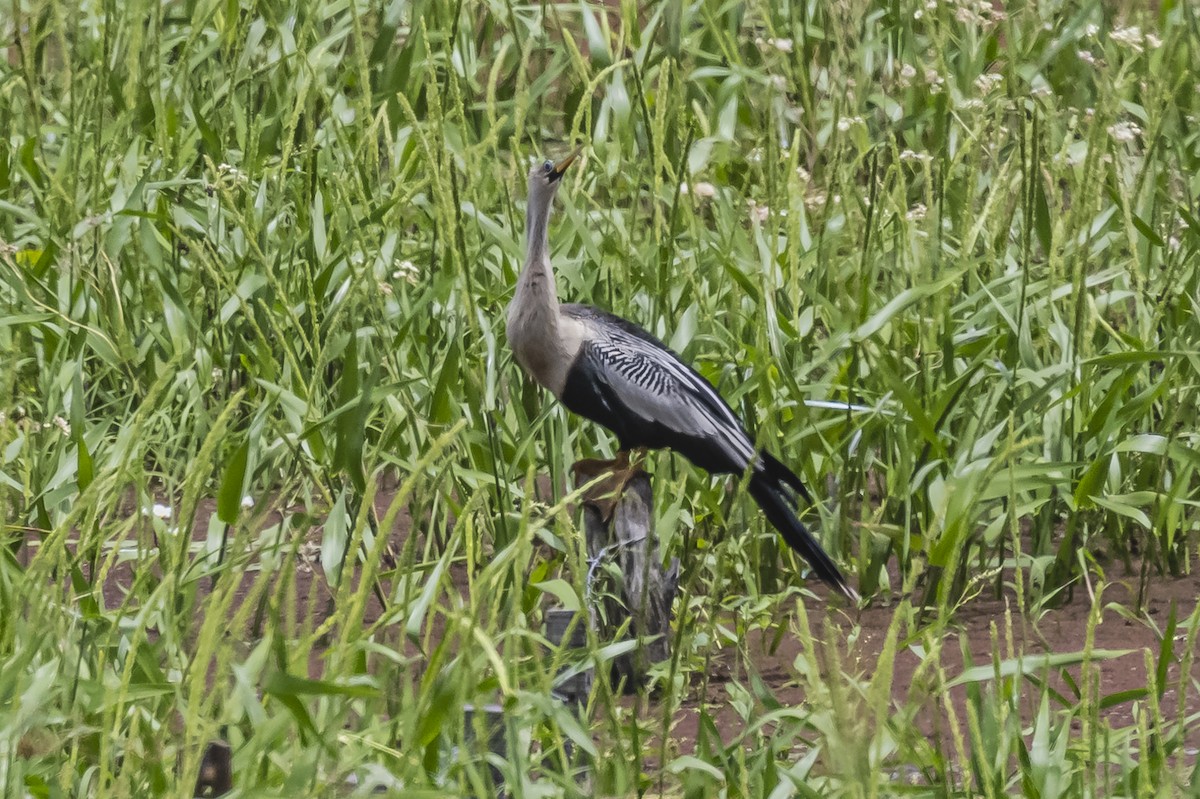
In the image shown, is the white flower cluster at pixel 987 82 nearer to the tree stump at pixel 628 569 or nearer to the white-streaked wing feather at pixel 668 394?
the white-streaked wing feather at pixel 668 394

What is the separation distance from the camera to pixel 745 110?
6.12m

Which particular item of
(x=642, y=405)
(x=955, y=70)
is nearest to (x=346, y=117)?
(x=955, y=70)

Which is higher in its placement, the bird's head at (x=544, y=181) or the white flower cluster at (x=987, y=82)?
the white flower cluster at (x=987, y=82)

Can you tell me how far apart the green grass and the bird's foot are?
0.30 ft

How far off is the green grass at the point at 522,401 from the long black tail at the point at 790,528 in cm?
14

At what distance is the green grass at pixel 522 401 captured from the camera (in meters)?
2.35

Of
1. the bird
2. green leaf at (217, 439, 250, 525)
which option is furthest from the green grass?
the bird

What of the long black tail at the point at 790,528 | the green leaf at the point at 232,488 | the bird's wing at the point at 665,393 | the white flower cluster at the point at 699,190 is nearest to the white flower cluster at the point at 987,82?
the white flower cluster at the point at 699,190

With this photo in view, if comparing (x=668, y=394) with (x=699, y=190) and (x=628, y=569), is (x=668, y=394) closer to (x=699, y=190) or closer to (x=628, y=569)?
(x=628, y=569)

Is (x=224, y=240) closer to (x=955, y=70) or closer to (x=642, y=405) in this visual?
(x=642, y=405)

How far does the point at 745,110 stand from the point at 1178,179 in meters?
1.70

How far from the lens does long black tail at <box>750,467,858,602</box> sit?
344 centimetres

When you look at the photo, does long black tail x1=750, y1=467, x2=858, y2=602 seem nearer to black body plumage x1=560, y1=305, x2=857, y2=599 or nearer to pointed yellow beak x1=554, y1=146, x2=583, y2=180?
black body plumage x1=560, y1=305, x2=857, y2=599

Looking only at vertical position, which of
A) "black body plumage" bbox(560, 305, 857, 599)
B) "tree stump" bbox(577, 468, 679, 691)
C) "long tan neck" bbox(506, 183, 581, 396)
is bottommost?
"tree stump" bbox(577, 468, 679, 691)
